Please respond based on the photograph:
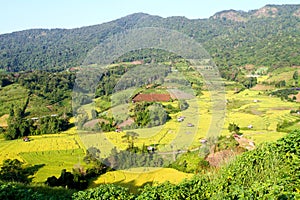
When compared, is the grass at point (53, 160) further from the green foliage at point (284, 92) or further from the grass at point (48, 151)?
the green foliage at point (284, 92)

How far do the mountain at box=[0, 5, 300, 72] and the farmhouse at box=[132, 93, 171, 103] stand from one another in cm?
2813

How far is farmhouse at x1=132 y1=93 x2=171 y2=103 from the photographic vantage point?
2581 cm

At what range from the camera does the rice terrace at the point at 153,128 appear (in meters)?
5.66

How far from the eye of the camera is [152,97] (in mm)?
26750

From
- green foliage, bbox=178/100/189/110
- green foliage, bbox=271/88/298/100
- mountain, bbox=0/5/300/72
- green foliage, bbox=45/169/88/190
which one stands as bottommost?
green foliage, bbox=271/88/298/100

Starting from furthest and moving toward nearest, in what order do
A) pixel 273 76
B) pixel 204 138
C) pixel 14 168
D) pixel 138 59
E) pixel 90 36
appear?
pixel 90 36
pixel 273 76
pixel 138 59
pixel 204 138
pixel 14 168

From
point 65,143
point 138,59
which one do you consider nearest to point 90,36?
point 138,59

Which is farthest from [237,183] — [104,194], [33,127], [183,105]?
[33,127]

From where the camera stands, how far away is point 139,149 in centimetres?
1630

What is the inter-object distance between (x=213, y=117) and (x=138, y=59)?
17185mm

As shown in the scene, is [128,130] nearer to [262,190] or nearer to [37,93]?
[262,190]

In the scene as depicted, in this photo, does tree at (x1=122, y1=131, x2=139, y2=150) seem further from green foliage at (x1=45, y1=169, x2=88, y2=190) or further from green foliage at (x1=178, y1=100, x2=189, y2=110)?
green foliage at (x1=178, y1=100, x2=189, y2=110)

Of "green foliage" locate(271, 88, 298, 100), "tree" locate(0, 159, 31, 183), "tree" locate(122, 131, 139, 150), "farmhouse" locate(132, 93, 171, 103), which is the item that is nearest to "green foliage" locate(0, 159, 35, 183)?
"tree" locate(0, 159, 31, 183)

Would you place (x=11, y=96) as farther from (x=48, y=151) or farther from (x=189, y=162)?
(x=189, y=162)
